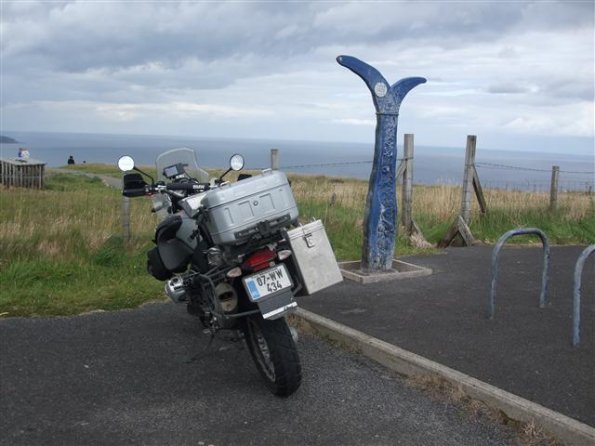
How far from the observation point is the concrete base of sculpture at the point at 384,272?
25.3ft

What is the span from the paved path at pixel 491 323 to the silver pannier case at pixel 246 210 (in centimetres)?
177

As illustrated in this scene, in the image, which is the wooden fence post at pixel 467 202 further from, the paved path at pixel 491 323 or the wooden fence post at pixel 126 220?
the wooden fence post at pixel 126 220

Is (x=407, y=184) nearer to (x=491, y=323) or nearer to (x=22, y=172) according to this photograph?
(x=491, y=323)

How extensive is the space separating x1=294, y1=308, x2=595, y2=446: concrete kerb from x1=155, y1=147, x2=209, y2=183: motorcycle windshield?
154 cm

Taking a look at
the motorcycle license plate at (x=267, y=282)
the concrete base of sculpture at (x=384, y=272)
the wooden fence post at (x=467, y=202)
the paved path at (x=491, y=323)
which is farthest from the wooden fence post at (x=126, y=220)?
the wooden fence post at (x=467, y=202)

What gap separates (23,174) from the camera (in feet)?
98.8

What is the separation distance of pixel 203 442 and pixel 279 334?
82 centimetres

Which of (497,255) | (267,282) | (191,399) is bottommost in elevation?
(191,399)

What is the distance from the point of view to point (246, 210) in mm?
4195

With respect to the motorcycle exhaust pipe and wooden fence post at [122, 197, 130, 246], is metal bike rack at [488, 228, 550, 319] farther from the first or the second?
wooden fence post at [122, 197, 130, 246]

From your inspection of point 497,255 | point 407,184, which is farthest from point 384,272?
point 407,184

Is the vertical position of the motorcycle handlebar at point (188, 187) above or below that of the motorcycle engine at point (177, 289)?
above

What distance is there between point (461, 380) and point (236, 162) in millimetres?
2284

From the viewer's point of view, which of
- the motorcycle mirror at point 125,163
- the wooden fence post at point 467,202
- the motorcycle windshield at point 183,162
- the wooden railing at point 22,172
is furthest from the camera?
the wooden railing at point 22,172
